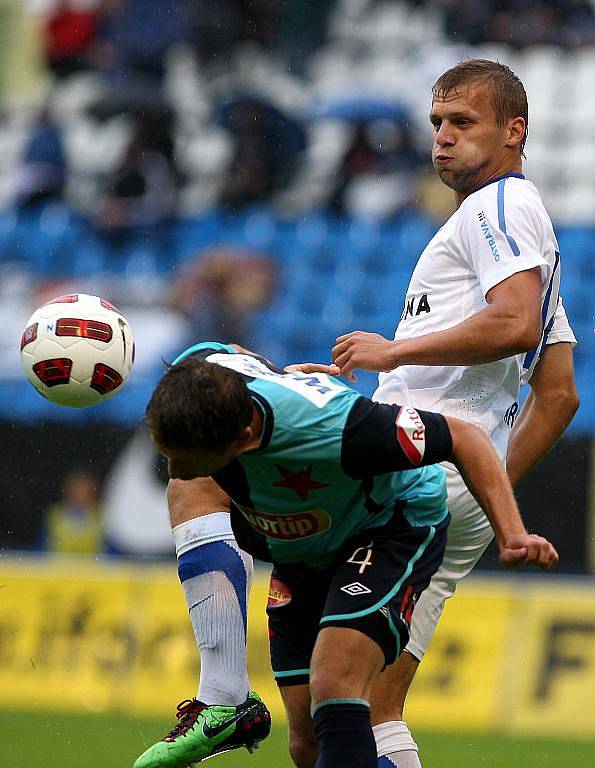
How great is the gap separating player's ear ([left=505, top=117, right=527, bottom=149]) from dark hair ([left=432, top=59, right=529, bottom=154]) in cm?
1

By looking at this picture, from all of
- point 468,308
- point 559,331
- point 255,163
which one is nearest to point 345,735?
point 468,308

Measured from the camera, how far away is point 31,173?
14.5 m

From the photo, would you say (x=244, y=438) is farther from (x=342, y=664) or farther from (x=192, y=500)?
(x=192, y=500)

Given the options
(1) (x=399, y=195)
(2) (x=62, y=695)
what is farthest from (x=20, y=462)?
(1) (x=399, y=195)

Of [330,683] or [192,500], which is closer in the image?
[330,683]

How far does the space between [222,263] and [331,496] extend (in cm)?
938

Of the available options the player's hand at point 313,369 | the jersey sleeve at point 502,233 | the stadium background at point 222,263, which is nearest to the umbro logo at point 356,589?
the player's hand at point 313,369

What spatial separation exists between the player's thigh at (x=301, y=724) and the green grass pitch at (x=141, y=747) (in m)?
2.93

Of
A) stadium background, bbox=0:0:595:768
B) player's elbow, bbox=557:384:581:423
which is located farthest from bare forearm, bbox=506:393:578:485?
stadium background, bbox=0:0:595:768

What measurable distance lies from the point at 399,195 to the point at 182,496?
30.5 ft

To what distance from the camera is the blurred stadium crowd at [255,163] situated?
1264cm

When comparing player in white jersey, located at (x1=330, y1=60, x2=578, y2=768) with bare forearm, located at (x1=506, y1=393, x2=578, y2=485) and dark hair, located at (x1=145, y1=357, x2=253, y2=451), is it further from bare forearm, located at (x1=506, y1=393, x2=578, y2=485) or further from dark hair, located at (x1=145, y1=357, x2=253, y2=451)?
dark hair, located at (x1=145, y1=357, x2=253, y2=451)

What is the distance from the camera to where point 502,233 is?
4051 millimetres

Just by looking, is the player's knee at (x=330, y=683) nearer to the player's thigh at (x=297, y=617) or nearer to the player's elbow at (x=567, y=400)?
the player's thigh at (x=297, y=617)
